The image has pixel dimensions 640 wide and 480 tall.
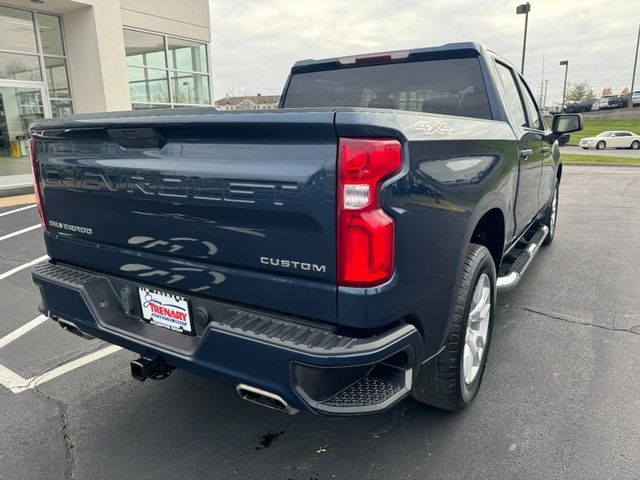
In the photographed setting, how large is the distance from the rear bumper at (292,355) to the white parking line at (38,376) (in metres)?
1.29

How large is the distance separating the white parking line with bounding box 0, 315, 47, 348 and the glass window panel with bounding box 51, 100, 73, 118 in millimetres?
11431

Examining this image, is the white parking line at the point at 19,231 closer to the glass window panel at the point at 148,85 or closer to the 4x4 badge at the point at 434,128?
the 4x4 badge at the point at 434,128

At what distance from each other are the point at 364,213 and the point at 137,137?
1171 millimetres

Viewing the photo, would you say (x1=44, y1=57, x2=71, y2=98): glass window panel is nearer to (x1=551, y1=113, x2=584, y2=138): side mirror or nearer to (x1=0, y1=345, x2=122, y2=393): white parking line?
(x1=0, y1=345, x2=122, y2=393): white parking line

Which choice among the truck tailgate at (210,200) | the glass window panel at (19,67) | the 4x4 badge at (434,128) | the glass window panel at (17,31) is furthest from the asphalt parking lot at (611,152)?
the truck tailgate at (210,200)

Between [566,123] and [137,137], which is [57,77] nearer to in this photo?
[566,123]

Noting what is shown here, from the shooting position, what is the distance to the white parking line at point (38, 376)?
10.8 ft

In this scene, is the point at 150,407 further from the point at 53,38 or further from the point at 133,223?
the point at 53,38

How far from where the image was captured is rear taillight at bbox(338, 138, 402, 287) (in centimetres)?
180

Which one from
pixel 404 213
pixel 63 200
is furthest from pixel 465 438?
pixel 63 200

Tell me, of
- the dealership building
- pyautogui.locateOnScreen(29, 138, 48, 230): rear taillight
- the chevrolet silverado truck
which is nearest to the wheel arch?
the chevrolet silverado truck

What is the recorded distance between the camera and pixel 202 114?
2.12 metres

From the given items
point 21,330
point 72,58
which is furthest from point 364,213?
point 72,58

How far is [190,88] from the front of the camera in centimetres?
1742
